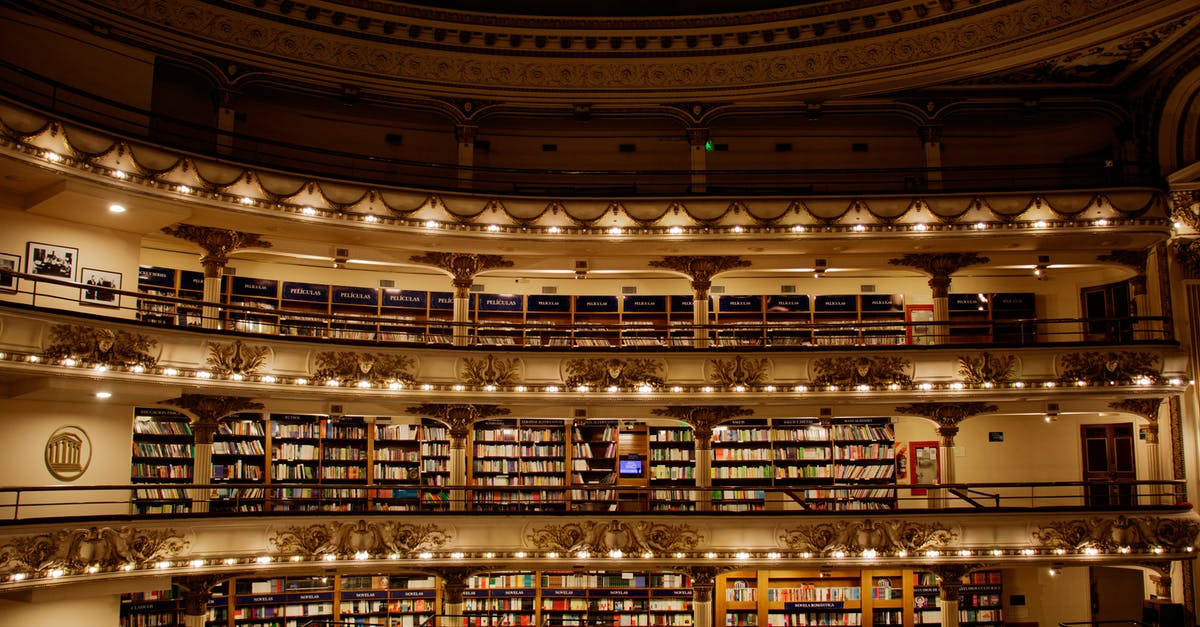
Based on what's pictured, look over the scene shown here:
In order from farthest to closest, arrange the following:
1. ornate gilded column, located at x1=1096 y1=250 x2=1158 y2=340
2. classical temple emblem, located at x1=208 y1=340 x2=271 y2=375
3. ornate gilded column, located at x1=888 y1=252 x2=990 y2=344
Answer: ornate gilded column, located at x1=888 y1=252 x2=990 y2=344 → ornate gilded column, located at x1=1096 y1=250 x2=1158 y2=340 → classical temple emblem, located at x1=208 y1=340 x2=271 y2=375

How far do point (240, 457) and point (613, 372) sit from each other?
6239 mm

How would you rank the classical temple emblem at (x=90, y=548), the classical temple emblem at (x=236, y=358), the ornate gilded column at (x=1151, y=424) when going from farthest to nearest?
the ornate gilded column at (x=1151, y=424), the classical temple emblem at (x=236, y=358), the classical temple emblem at (x=90, y=548)

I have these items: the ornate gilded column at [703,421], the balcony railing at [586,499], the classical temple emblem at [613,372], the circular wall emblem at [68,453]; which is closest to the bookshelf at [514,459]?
the balcony railing at [586,499]

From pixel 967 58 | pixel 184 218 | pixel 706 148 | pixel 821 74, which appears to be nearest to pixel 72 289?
pixel 184 218

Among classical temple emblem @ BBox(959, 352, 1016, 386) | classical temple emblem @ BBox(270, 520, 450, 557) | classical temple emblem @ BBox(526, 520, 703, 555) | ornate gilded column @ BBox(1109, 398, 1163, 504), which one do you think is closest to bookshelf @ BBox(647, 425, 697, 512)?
classical temple emblem @ BBox(526, 520, 703, 555)

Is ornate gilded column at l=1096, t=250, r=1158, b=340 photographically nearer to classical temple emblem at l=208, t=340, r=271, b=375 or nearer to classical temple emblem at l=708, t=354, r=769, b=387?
classical temple emblem at l=708, t=354, r=769, b=387

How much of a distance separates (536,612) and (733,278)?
6.99 meters

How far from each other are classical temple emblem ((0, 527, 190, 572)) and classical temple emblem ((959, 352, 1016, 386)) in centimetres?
1189

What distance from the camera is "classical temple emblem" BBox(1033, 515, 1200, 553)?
47.5 feet

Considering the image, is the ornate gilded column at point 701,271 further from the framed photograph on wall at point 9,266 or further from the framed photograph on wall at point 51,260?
the framed photograph on wall at point 9,266

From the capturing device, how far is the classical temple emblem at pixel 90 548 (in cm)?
1105

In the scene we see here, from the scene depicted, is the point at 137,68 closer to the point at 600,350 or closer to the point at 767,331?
the point at 600,350

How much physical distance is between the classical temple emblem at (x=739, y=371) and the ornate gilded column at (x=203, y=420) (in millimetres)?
7317

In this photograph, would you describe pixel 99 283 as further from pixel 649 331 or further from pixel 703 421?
pixel 703 421
